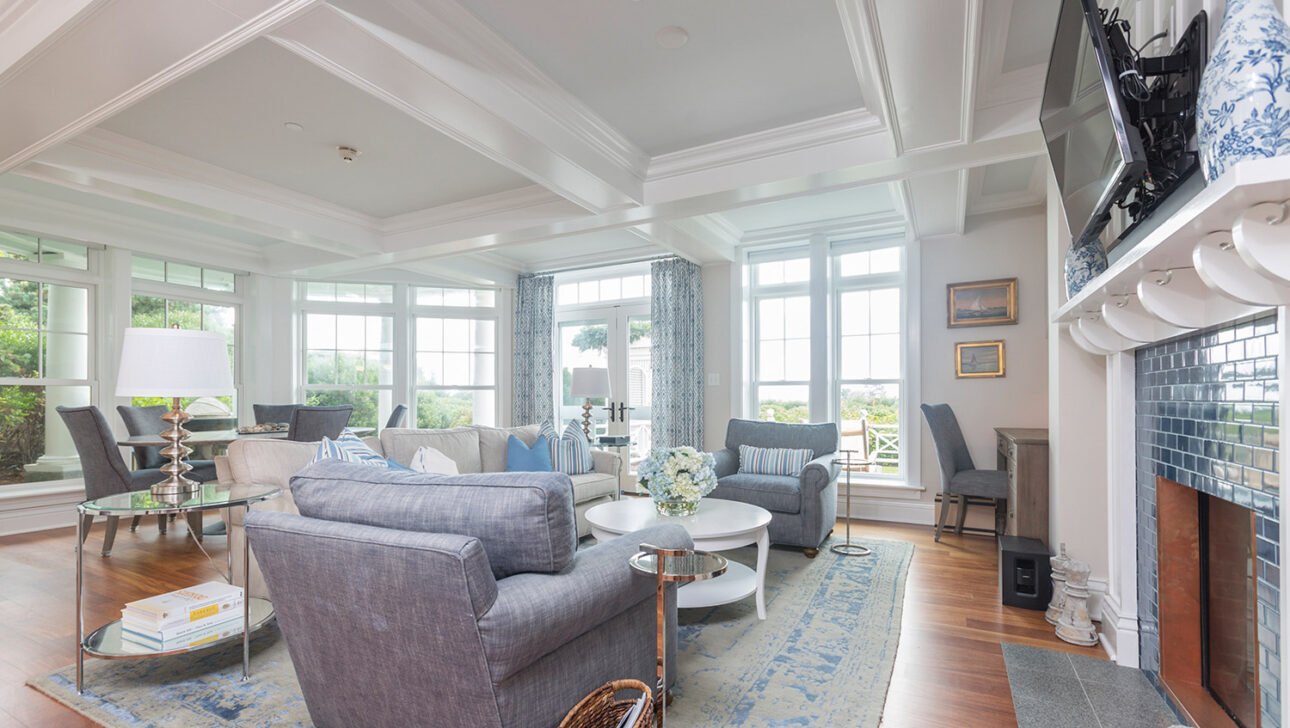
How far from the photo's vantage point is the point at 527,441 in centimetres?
473

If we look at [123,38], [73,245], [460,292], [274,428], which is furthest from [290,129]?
[460,292]

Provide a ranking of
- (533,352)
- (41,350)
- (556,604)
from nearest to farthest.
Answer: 1. (556,604)
2. (41,350)
3. (533,352)

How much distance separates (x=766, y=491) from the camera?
4.13 m

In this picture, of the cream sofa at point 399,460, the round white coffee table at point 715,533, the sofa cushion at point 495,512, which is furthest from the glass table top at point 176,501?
the round white coffee table at point 715,533

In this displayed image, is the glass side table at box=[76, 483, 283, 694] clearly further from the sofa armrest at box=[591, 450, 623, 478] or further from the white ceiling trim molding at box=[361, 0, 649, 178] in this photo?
the sofa armrest at box=[591, 450, 623, 478]

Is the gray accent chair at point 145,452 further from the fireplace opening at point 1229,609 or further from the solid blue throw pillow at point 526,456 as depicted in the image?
the fireplace opening at point 1229,609

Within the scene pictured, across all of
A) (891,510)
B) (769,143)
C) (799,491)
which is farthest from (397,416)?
(891,510)

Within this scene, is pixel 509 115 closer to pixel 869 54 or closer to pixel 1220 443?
pixel 869 54

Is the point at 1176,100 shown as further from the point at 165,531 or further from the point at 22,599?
the point at 165,531

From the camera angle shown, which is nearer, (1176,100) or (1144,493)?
(1176,100)

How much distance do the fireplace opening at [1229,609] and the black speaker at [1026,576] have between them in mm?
1021

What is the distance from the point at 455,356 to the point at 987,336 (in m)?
5.37

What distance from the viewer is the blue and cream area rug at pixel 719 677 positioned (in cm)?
210

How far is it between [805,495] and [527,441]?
208cm
